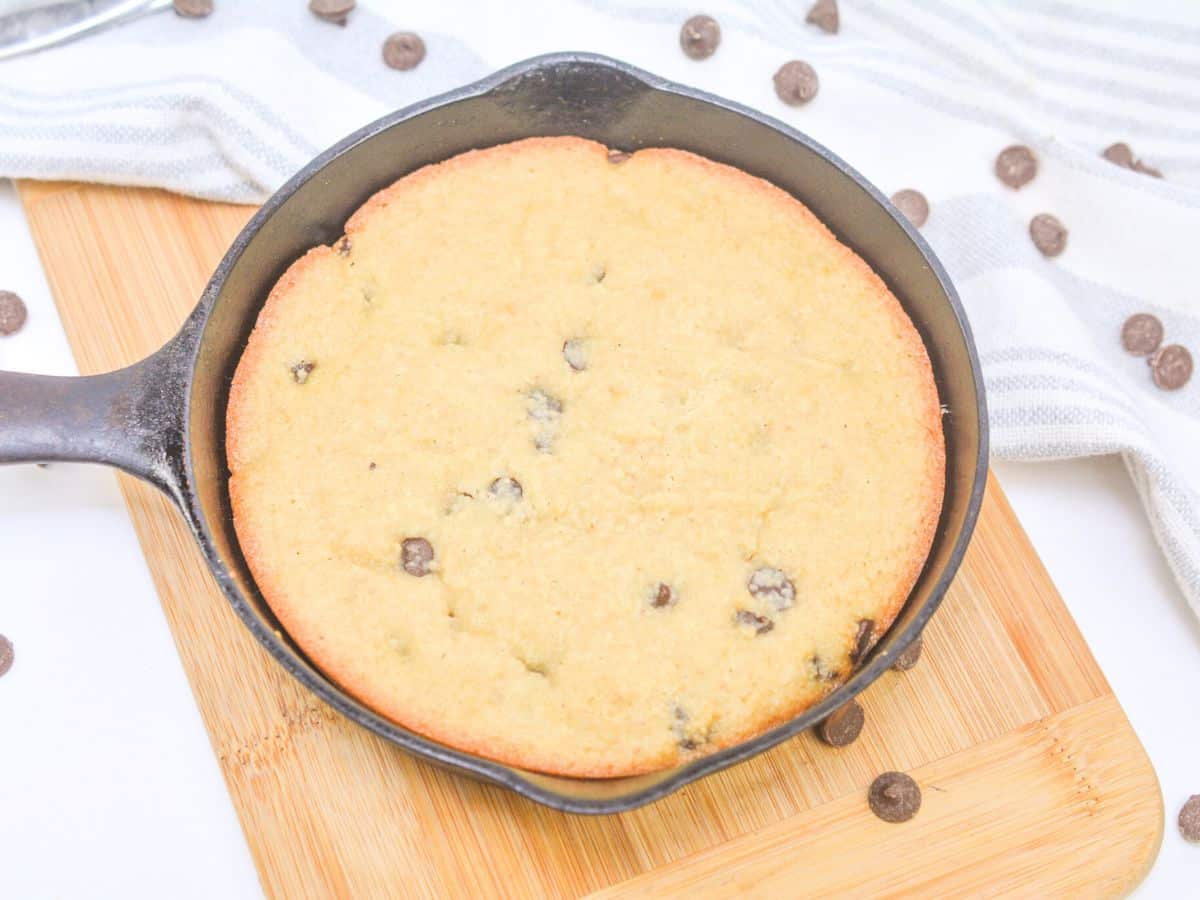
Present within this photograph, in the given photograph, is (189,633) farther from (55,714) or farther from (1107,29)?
(1107,29)

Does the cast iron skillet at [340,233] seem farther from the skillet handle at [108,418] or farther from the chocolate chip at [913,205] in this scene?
the chocolate chip at [913,205]

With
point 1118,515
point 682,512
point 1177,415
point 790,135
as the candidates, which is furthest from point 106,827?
point 1177,415

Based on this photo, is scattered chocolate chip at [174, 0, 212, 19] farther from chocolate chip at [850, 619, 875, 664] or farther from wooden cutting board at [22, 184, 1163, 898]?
chocolate chip at [850, 619, 875, 664]

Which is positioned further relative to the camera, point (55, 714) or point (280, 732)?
point (55, 714)

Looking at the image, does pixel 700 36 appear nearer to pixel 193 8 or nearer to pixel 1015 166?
pixel 1015 166

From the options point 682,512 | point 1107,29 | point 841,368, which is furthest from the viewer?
point 1107,29

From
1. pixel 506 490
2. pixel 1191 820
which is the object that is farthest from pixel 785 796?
pixel 1191 820
